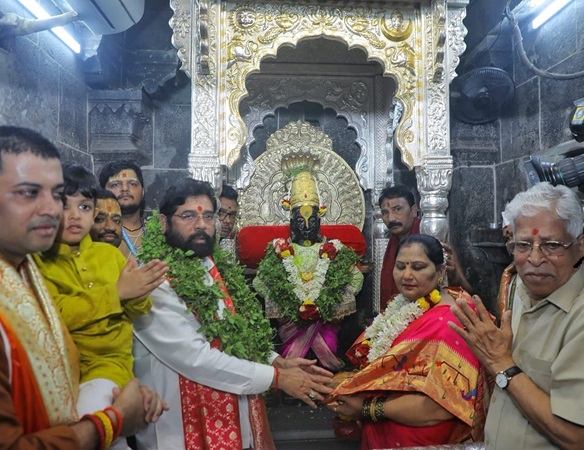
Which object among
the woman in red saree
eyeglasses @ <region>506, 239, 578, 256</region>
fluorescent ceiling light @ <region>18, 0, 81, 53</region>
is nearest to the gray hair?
eyeglasses @ <region>506, 239, 578, 256</region>

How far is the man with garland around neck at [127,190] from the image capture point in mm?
2932

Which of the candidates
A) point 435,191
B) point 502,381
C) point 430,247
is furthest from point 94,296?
point 435,191

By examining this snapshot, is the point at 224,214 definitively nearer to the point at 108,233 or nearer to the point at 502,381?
the point at 108,233

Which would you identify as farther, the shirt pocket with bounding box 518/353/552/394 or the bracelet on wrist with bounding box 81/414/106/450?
the shirt pocket with bounding box 518/353/552/394

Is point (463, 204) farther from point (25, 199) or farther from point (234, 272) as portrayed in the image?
point (25, 199)

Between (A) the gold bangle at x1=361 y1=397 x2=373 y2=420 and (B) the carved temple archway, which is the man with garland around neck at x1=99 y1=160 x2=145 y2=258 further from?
(A) the gold bangle at x1=361 y1=397 x2=373 y2=420

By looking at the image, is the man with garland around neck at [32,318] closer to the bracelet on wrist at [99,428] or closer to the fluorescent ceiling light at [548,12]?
the bracelet on wrist at [99,428]

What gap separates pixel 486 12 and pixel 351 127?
Result: 171 centimetres

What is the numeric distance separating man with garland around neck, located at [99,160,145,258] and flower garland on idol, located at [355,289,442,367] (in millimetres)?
1449

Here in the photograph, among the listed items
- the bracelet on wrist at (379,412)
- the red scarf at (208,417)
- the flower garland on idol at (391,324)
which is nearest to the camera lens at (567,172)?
the flower garland on idol at (391,324)

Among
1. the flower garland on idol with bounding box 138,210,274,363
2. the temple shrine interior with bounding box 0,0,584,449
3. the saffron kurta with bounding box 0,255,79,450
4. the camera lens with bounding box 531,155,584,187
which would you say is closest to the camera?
the saffron kurta with bounding box 0,255,79,450

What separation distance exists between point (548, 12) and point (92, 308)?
4127mm

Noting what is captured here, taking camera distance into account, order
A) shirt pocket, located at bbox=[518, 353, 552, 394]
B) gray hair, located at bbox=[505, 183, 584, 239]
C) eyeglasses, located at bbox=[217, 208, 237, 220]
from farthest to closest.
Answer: eyeglasses, located at bbox=[217, 208, 237, 220] < gray hair, located at bbox=[505, 183, 584, 239] < shirt pocket, located at bbox=[518, 353, 552, 394]

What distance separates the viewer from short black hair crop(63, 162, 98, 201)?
72.2 inches
